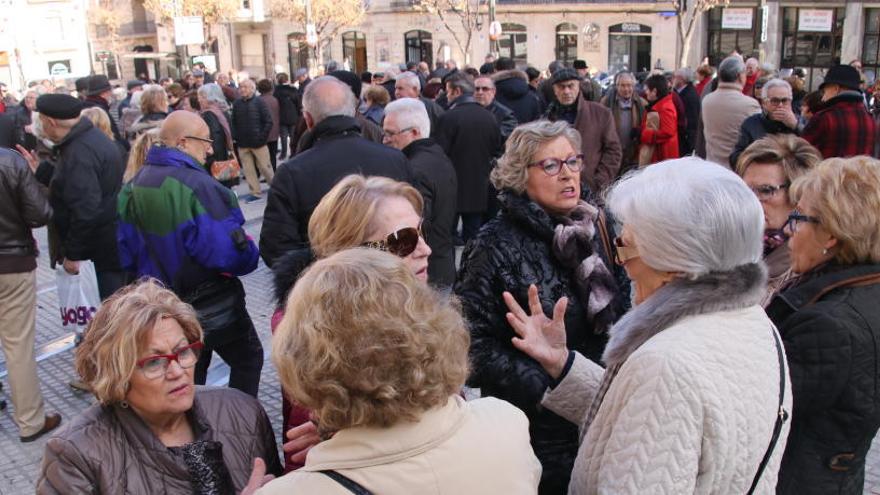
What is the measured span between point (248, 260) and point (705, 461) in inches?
107

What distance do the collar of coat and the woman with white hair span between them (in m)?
0.61

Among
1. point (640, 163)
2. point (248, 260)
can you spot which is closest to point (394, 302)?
point (248, 260)

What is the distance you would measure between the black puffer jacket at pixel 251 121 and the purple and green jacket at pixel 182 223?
819 cm

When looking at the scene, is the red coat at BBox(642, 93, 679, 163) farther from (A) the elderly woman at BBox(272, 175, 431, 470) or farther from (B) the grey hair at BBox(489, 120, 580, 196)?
(A) the elderly woman at BBox(272, 175, 431, 470)

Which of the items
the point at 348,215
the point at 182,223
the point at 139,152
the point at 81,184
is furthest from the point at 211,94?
the point at 348,215

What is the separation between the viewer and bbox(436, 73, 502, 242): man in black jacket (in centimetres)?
766

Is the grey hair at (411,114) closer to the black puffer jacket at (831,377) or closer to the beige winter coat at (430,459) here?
the black puffer jacket at (831,377)

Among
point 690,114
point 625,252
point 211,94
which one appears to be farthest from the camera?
point 211,94

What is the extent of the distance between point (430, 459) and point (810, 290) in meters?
1.55

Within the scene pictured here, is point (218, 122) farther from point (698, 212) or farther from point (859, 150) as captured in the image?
point (698, 212)

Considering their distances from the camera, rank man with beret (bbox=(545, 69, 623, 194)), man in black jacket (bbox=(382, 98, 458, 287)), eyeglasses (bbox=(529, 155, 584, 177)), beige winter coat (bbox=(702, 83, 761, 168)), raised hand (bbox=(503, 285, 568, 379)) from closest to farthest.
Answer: raised hand (bbox=(503, 285, 568, 379)) → eyeglasses (bbox=(529, 155, 584, 177)) → man in black jacket (bbox=(382, 98, 458, 287)) → beige winter coat (bbox=(702, 83, 761, 168)) → man with beret (bbox=(545, 69, 623, 194))

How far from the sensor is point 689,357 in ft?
5.54

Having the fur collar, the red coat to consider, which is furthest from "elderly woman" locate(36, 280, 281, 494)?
the red coat

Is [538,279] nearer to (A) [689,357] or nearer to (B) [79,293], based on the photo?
A: (A) [689,357]
